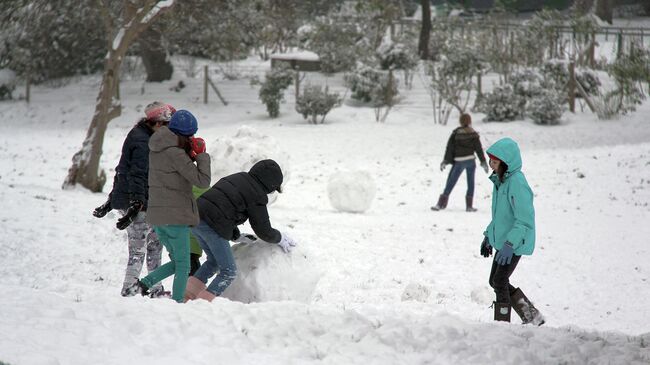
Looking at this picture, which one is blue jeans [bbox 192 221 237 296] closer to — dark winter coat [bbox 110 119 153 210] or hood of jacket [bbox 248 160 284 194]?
hood of jacket [bbox 248 160 284 194]

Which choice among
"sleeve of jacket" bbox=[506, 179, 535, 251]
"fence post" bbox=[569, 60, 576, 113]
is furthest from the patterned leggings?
"fence post" bbox=[569, 60, 576, 113]

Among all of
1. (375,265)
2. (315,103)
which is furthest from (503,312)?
(315,103)

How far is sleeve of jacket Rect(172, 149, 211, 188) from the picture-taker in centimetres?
623

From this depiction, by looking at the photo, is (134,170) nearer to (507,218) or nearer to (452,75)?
(507,218)

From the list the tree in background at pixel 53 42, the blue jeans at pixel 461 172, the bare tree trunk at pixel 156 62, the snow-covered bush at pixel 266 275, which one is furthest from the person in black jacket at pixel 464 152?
the bare tree trunk at pixel 156 62

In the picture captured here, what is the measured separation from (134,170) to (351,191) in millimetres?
6694

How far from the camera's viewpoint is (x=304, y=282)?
726 centimetres

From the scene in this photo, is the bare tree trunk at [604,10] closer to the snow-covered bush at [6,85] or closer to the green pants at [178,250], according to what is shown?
the snow-covered bush at [6,85]

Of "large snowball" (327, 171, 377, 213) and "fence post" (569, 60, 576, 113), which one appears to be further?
"fence post" (569, 60, 576, 113)

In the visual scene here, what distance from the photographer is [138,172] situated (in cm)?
706

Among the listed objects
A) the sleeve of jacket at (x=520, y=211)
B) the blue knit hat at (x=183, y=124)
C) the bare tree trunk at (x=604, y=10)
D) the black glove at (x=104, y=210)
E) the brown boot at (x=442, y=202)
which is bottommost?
the brown boot at (x=442, y=202)

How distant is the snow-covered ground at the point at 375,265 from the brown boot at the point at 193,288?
63cm

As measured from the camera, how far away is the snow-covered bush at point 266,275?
705cm

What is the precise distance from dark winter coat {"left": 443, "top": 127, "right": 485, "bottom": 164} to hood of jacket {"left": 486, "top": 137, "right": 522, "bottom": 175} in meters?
6.90
